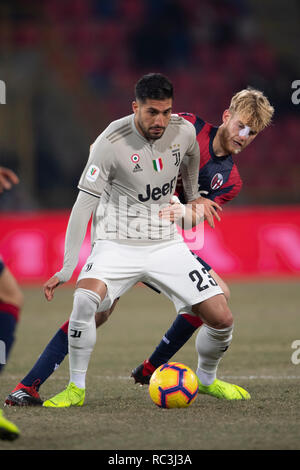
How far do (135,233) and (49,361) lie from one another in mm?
929

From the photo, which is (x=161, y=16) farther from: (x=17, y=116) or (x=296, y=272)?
(x=296, y=272)

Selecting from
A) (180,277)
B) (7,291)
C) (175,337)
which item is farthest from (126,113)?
(7,291)

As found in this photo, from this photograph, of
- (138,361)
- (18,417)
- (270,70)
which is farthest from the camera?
(270,70)

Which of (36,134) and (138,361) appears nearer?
(138,361)

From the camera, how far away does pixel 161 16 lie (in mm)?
18766

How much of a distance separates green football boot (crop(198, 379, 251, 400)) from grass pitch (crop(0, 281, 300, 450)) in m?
0.07

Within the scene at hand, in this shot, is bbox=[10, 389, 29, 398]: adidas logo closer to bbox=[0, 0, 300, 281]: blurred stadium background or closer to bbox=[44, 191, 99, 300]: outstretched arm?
bbox=[44, 191, 99, 300]: outstretched arm

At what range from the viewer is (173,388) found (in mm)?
4426

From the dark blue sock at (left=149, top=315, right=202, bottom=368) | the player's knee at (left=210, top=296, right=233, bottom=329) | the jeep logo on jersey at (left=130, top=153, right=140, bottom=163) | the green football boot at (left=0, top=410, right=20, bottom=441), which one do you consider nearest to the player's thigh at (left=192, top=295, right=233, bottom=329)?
the player's knee at (left=210, top=296, right=233, bottom=329)

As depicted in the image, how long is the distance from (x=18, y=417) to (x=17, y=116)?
1211cm
